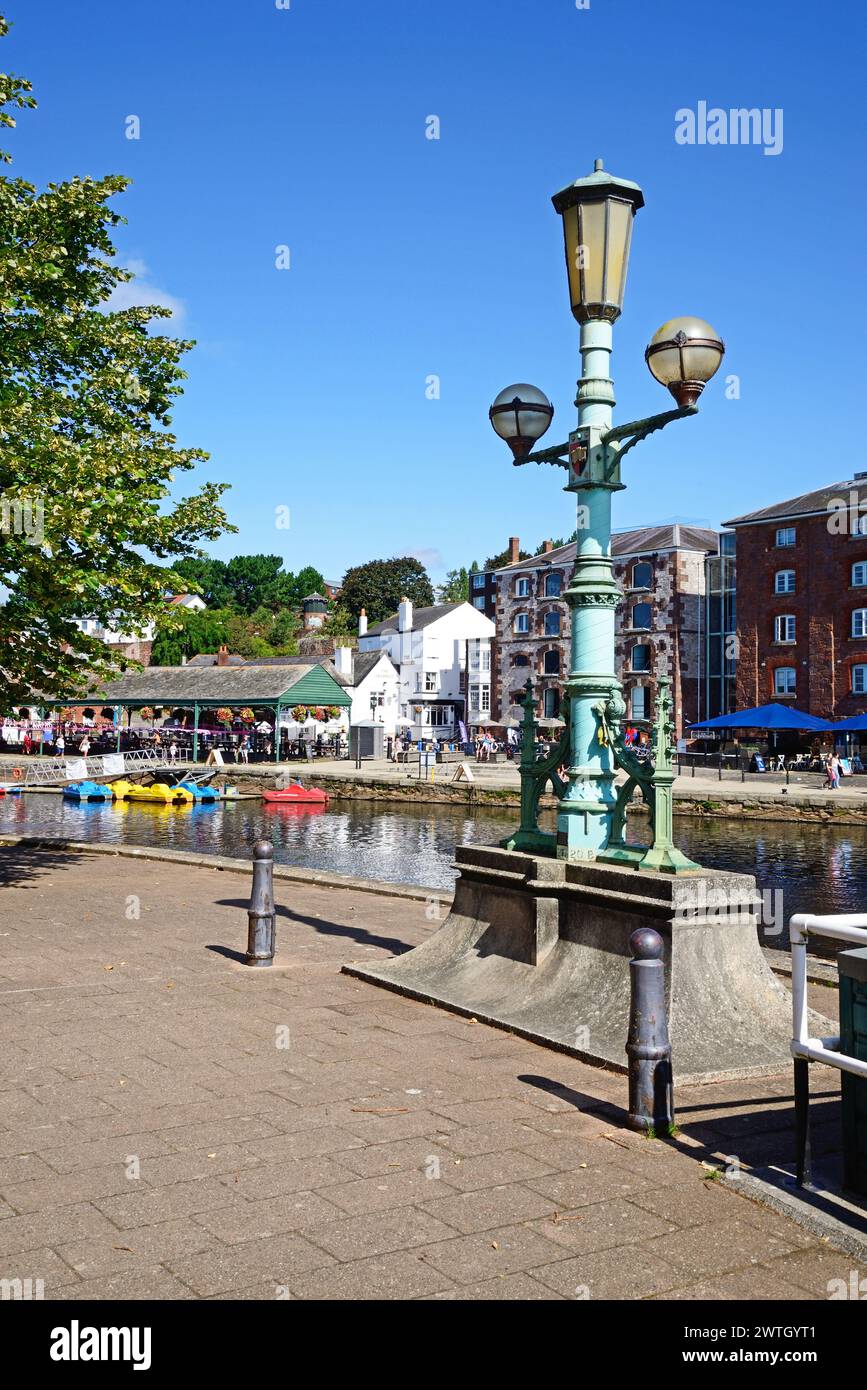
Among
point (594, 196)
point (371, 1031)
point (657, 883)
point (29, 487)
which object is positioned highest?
point (594, 196)

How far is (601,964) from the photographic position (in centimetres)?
708

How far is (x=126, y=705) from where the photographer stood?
56.5m

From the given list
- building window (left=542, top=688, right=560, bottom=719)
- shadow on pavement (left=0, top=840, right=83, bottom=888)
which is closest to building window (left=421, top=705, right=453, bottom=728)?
building window (left=542, top=688, right=560, bottom=719)

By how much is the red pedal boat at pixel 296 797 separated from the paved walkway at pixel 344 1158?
33.0 metres

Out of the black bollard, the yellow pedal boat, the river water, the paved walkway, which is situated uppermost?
the black bollard

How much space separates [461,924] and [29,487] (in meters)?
7.01

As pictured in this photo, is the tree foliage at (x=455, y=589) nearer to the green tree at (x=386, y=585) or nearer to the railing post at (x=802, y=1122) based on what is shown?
the green tree at (x=386, y=585)

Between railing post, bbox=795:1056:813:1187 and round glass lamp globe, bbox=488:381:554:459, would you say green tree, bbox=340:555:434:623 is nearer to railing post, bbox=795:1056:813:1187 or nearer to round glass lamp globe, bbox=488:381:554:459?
round glass lamp globe, bbox=488:381:554:459

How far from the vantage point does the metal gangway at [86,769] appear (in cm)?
4672

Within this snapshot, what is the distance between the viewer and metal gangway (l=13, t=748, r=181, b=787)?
46.7m

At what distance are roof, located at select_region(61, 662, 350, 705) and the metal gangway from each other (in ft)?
13.6
